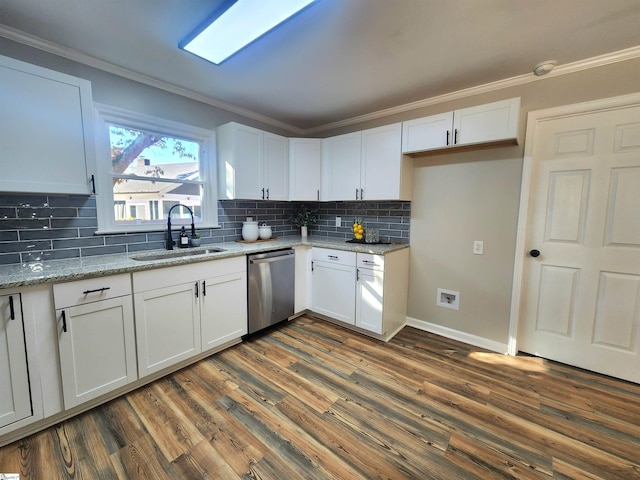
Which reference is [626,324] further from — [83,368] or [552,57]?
[83,368]

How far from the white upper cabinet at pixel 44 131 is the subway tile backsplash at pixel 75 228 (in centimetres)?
32

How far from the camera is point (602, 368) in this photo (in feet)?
7.07

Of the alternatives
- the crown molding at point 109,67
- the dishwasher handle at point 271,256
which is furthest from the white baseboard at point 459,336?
the crown molding at point 109,67

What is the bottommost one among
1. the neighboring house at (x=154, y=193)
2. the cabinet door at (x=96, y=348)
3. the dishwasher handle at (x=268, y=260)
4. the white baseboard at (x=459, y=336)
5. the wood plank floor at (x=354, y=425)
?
the wood plank floor at (x=354, y=425)

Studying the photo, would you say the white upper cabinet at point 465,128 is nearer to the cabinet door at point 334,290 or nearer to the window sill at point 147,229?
the cabinet door at point 334,290

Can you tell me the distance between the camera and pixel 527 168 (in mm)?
2273

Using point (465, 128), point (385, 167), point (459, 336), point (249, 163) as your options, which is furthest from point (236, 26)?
point (459, 336)

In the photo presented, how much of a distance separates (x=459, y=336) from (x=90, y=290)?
3152 mm

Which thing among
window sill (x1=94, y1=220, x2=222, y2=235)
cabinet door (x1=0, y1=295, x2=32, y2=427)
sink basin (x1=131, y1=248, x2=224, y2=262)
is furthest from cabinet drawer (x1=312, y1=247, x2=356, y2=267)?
cabinet door (x1=0, y1=295, x2=32, y2=427)

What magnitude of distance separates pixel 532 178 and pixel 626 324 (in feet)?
4.40

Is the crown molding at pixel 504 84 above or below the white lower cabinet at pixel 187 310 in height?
above

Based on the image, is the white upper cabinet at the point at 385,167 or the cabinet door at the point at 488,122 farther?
the white upper cabinet at the point at 385,167

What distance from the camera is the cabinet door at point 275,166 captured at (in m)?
3.08

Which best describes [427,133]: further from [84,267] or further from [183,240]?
[84,267]
